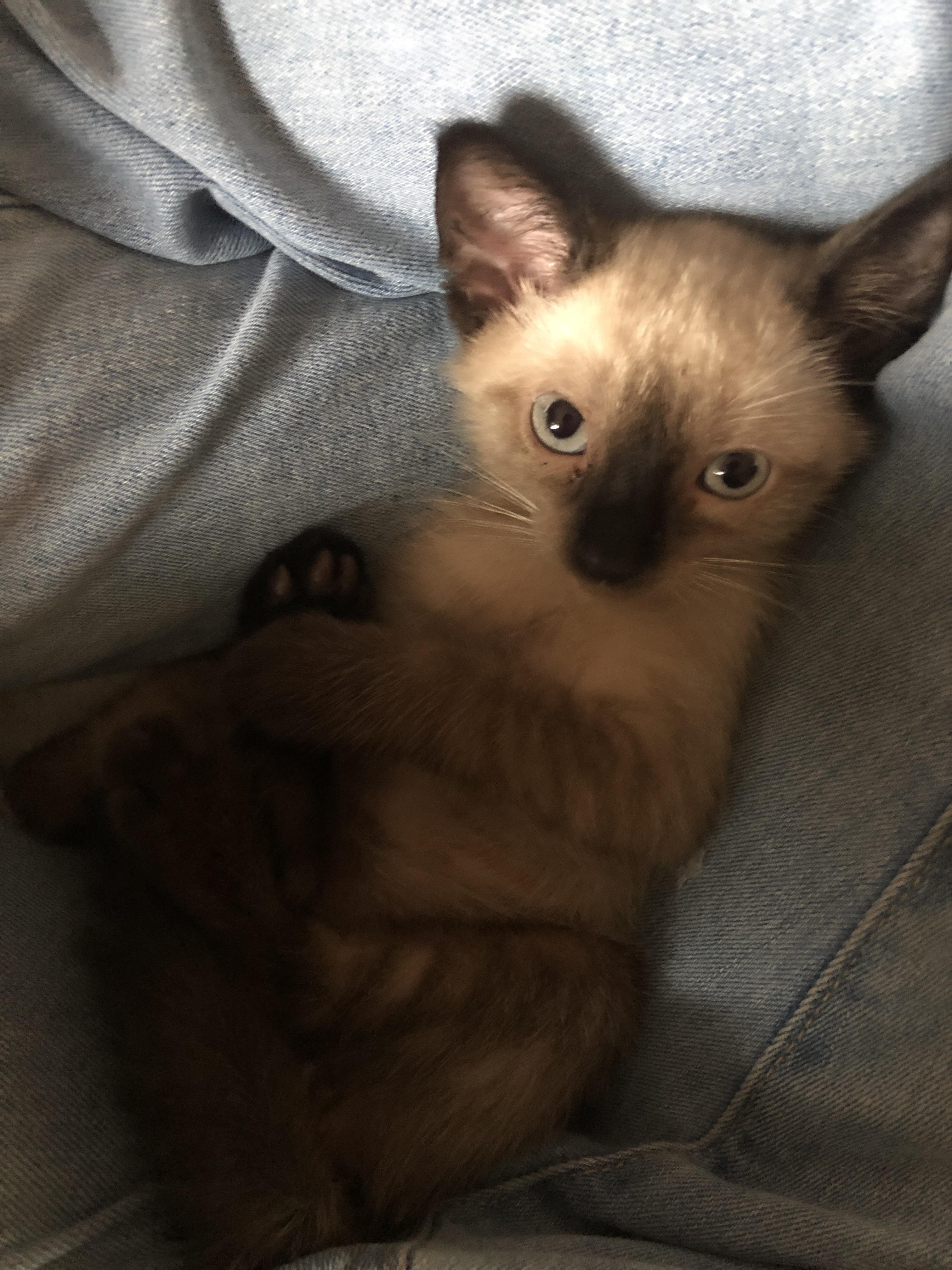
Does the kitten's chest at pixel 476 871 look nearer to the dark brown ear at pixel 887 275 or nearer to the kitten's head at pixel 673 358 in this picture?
the kitten's head at pixel 673 358

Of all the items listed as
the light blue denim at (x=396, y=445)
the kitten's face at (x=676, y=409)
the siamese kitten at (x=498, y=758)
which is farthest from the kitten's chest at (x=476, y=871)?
the kitten's face at (x=676, y=409)

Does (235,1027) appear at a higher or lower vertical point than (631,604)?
lower

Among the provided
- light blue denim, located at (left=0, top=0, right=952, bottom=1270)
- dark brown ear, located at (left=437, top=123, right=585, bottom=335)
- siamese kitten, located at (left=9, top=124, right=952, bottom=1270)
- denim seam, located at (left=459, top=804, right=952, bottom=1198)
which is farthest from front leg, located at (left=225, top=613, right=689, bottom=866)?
dark brown ear, located at (left=437, top=123, right=585, bottom=335)

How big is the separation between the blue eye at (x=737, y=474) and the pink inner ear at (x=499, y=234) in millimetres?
346

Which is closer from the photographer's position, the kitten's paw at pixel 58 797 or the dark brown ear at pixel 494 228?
the dark brown ear at pixel 494 228

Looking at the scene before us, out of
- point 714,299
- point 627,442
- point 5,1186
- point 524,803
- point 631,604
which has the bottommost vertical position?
point 5,1186

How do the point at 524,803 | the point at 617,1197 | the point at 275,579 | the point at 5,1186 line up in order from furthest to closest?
the point at 275,579, the point at 524,803, the point at 617,1197, the point at 5,1186

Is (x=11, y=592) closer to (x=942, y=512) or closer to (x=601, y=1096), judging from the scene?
(x=601, y=1096)

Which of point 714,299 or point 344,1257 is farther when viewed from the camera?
point 714,299

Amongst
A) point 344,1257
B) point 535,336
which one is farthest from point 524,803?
point 535,336

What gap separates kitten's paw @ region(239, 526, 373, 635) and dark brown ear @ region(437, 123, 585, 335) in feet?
1.26

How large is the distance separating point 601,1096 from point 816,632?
71cm

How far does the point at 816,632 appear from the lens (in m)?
1.11

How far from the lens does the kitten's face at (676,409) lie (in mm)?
1077
